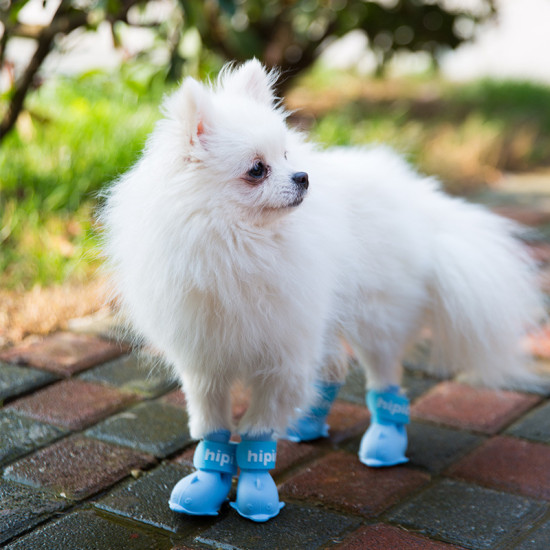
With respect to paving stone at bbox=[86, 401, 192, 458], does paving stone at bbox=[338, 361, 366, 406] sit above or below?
below

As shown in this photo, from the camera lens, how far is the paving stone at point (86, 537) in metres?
2.13

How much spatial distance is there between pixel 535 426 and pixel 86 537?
1.65m

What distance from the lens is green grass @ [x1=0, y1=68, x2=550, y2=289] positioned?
4359 millimetres

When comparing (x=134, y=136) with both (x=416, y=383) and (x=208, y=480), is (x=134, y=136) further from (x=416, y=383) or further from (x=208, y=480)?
(x=208, y=480)

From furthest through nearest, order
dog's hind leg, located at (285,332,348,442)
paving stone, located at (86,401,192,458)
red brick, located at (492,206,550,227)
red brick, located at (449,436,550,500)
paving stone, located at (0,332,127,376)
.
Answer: red brick, located at (492,206,550,227) < paving stone, located at (0,332,127,376) < paving stone, located at (86,401,192,458) < dog's hind leg, located at (285,332,348,442) < red brick, located at (449,436,550,500)

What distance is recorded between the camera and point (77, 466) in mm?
2551

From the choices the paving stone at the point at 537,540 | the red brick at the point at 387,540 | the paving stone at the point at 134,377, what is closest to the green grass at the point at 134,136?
the paving stone at the point at 134,377

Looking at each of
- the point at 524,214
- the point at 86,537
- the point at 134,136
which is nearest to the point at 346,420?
the point at 86,537

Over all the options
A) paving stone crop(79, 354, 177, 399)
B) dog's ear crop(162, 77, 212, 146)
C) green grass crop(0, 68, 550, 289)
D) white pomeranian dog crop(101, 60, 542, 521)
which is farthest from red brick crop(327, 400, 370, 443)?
dog's ear crop(162, 77, 212, 146)

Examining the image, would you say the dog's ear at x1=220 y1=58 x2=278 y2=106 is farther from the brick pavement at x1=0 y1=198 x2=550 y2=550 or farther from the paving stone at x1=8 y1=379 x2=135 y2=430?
the paving stone at x1=8 y1=379 x2=135 y2=430

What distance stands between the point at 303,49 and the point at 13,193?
10.4 feet

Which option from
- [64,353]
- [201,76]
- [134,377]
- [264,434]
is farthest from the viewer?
[201,76]

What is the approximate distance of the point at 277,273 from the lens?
211cm

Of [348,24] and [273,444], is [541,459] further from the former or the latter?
[348,24]
